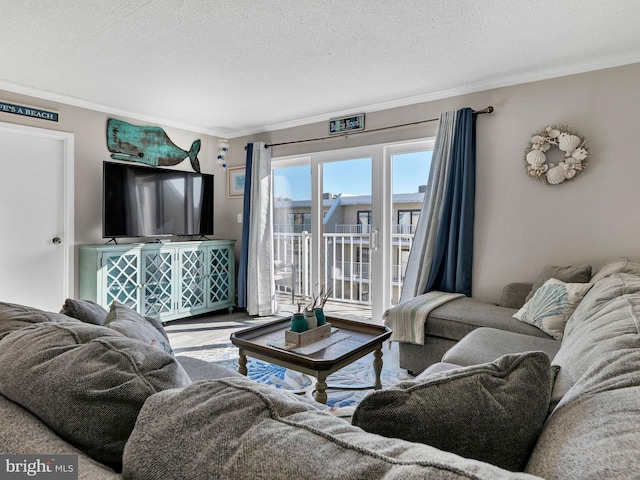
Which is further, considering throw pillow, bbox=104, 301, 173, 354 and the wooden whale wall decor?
the wooden whale wall decor

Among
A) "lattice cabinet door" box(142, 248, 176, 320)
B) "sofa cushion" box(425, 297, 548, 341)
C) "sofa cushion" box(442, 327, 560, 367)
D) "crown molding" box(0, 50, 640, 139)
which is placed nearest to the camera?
"sofa cushion" box(442, 327, 560, 367)

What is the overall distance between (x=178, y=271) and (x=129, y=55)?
224 cm

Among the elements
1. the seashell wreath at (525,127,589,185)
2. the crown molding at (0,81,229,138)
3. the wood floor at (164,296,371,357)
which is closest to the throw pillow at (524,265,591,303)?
the seashell wreath at (525,127,589,185)

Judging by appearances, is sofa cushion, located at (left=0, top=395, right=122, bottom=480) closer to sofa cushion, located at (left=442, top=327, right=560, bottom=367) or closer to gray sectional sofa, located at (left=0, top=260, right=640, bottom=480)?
gray sectional sofa, located at (left=0, top=260, right=640, bottom=480)

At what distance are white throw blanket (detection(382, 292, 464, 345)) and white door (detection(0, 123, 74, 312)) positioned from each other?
122 inches

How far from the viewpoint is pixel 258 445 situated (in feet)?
1.69

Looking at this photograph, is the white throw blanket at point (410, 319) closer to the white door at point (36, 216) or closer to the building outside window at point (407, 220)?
the building outside window at point (407, 220)

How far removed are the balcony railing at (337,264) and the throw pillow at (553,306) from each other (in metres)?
1.34

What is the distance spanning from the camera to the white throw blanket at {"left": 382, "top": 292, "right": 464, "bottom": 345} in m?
2.61

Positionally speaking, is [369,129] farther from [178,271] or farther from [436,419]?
[436,419]

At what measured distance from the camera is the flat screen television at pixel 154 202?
3686 mm

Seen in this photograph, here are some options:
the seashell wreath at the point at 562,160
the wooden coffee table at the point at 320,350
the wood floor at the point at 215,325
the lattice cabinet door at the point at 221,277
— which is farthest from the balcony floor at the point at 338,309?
the seashell wreath at the point at 562,160

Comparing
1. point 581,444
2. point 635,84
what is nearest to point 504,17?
point 635,84

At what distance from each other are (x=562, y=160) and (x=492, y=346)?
1.72 metres
